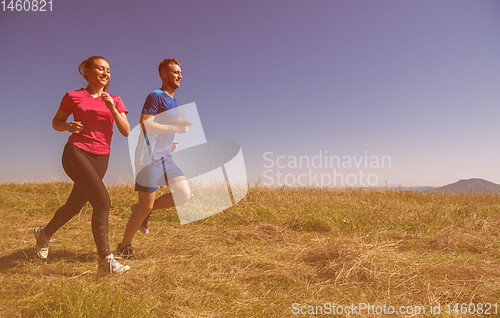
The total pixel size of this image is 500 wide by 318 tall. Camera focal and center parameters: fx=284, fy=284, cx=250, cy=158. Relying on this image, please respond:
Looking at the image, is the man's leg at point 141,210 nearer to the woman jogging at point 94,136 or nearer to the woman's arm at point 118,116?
the woman jogging at point 94,136

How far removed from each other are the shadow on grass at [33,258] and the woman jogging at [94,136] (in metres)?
0.89

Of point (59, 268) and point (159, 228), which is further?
→ point (159, 228)

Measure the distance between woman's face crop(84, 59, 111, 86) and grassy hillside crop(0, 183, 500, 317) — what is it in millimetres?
1855

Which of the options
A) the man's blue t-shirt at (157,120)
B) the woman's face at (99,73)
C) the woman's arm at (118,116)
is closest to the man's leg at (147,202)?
the man's blue t-shirt at (157,120)

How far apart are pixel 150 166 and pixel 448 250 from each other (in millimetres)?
4340

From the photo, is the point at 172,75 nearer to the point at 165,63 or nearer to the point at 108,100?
the point at 165,63

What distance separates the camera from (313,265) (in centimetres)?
322

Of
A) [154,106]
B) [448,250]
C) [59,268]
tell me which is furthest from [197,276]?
[448,250]

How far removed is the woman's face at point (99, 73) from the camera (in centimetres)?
281

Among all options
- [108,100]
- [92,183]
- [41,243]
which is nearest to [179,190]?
[92,183]

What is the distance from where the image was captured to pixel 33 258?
11.5 ft

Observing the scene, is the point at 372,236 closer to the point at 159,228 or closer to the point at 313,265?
the point at 313,265

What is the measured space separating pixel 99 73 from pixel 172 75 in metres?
0.78

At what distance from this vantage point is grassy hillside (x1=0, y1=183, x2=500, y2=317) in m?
2.22
